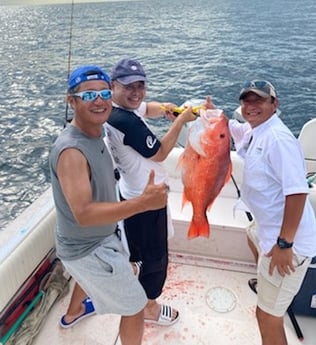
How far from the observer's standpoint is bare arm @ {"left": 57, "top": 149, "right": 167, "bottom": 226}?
160cm

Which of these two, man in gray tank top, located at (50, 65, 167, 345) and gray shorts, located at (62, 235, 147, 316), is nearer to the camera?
man in gray tank top, located at (50, 65, 167, 345)

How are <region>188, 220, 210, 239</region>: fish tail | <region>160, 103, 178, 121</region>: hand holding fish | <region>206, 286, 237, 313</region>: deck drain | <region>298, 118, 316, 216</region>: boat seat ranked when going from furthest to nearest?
<region>298, 118, 316, 216</region>: boat seat < <region>206, 286, 237, 313</region>: deck drain < <region>160, 103, 178, 121</region>: hand holding fish < <region>188, 220, 210, 239</region>: fish tail

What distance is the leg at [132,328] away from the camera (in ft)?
6.86

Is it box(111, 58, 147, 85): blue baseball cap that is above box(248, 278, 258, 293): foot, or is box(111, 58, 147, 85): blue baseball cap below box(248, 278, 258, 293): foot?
above

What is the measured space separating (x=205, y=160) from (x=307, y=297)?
1.38 metres

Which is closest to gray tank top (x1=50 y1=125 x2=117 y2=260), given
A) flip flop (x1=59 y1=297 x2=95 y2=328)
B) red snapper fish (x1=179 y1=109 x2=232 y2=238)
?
red snapper fish (x1=179 y1=109 x2=232 y2=238)

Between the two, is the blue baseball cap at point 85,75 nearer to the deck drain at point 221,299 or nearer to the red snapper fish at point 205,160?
the red snapper fish at point 205,160

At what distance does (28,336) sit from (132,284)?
3.14 ft

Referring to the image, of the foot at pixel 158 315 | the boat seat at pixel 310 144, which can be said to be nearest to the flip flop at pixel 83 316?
the foot at pixel 158 315

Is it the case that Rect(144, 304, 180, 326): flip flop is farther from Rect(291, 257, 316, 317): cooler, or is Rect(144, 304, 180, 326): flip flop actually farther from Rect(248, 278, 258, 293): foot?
Rect(291, 257, 316, 317): cooler

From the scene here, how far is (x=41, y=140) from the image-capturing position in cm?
554

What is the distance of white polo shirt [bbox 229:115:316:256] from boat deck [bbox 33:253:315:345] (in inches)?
34.9

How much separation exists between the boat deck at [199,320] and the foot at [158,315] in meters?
0.04

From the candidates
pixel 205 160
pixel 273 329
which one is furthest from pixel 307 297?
pixel 205 160
